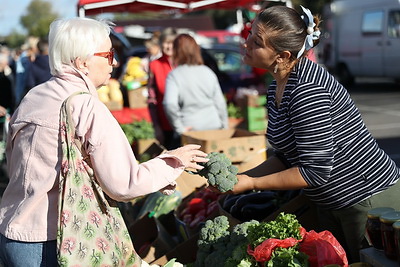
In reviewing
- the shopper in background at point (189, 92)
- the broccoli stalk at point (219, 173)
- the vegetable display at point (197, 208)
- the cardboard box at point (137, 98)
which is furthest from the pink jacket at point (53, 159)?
the cardboard box at point (137, 98)

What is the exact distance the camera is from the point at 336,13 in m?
18.4

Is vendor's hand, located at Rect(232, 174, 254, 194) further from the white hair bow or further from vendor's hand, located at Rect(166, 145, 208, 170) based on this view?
the white hair bow

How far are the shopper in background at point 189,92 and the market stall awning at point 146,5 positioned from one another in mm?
1715

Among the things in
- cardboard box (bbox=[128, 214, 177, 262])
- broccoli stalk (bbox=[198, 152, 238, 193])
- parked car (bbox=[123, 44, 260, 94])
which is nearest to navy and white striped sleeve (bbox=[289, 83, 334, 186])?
broccoli stalk (bbox=[198, 152, 238, 193])

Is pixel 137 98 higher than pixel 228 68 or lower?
higher

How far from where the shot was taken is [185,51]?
5.90 metres

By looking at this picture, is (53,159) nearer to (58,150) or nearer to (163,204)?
(58,150)

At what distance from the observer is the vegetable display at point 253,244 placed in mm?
2629

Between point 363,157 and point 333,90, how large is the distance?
0.36m

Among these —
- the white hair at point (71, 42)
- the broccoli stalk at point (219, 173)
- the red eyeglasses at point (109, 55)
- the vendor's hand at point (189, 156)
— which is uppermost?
the white hair at point (71, 42)

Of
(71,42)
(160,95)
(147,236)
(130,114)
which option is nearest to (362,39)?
(130,114)

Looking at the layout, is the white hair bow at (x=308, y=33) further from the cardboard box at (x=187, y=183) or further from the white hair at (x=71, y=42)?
the cardboard box at (x=187, y=183)

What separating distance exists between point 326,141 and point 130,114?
6.25 m

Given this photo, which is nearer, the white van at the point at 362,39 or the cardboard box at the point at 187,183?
the cardboard box at the point at 187,183
